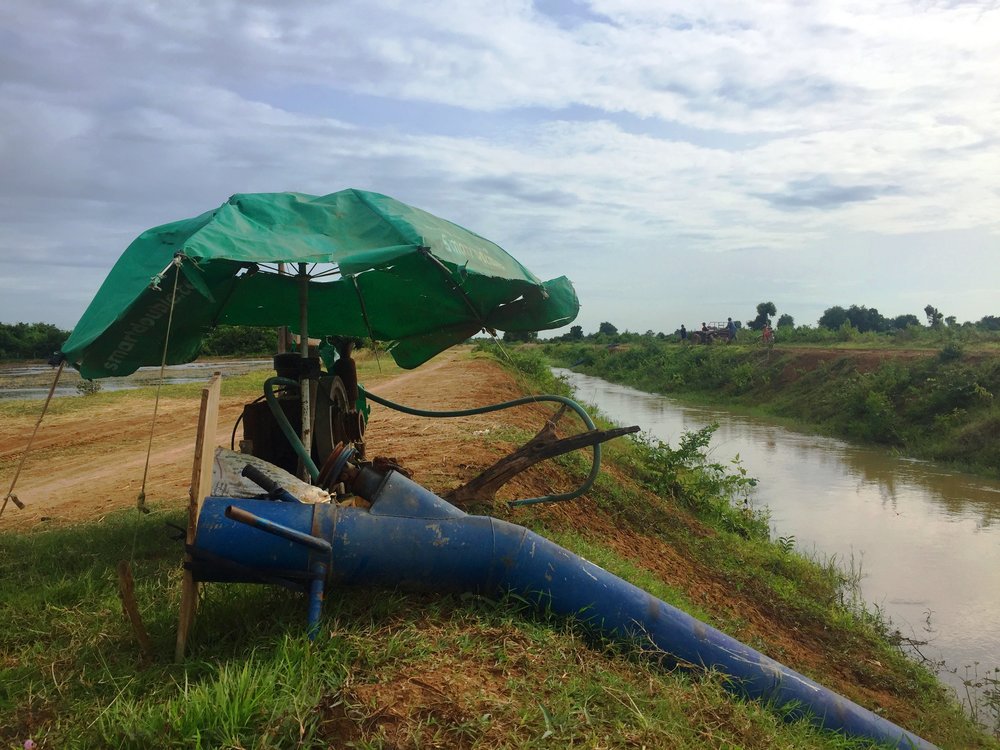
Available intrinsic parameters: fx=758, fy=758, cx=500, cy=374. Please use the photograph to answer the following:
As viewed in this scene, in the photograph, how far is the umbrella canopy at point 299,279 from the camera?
3834mm

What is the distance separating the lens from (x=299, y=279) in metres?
5.07

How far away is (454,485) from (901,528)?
7.11 m

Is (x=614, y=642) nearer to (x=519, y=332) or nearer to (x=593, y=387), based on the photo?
(x=519, y=332)

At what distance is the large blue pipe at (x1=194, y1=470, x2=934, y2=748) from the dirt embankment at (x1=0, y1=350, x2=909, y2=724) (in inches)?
83.8

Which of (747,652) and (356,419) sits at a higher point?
(356,419)

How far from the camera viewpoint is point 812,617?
6668 mm

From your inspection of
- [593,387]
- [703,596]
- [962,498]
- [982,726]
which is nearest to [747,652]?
[703,596]

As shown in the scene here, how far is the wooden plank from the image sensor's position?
296 cm

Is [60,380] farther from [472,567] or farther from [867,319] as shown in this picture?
[867,319]

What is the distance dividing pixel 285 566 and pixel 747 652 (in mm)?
2241

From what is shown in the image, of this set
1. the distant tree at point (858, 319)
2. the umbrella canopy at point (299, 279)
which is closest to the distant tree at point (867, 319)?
the distant tree at point (858, 319)

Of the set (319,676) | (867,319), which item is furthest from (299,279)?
(867,319)

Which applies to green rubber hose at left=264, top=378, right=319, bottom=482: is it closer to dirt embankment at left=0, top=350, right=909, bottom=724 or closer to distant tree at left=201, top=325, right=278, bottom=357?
dirt embankment at left=0, top=350, right=909, bottom=724

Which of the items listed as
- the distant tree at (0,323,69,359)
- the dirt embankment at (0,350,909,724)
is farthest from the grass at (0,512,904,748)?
the distant tree at (0,323,69,359)
